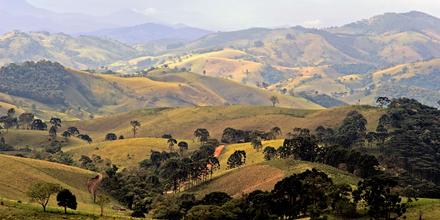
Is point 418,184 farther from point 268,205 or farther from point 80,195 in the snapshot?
point 80,195

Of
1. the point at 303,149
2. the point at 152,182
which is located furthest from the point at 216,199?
the point at 303,149

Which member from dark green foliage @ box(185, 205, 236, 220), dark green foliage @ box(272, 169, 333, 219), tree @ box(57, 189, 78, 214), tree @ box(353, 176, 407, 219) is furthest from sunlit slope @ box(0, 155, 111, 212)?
tree @ box(353, 176, 407, 219)

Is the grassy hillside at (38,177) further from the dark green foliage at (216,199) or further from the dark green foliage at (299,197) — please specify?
the dark green foliage at (299,197)

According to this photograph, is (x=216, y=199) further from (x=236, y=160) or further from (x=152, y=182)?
(x=236, y=160)

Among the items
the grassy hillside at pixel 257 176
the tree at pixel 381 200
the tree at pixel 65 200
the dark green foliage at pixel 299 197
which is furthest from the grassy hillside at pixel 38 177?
the tree at pixel 381 200

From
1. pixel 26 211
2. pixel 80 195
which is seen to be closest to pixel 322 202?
pixel 26 211

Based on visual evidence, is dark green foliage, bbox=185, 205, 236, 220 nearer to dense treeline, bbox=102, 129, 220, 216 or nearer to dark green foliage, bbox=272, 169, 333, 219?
dark green foliage, bbox=272, 169, 333, 219

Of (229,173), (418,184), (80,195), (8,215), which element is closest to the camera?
(8,215)
